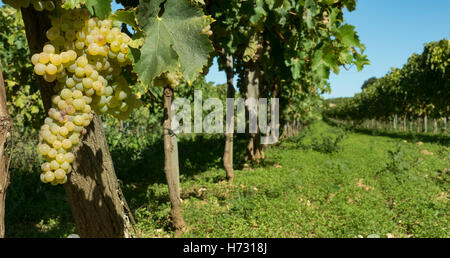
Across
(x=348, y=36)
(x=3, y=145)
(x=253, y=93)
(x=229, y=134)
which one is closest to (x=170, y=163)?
(x=348, y=36)

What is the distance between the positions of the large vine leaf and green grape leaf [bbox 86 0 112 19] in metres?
0.11

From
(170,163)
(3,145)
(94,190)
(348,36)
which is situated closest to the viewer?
(3,145)

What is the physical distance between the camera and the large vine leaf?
3.50ft

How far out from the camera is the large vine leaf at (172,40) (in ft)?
3.50

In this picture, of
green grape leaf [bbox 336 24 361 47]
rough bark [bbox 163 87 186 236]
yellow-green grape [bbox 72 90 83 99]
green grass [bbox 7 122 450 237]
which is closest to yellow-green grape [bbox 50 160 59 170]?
yellow-green grape [bbox 72 90 83 99]

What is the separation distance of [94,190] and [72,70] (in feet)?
2.03

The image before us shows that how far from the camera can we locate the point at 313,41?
12.8 feet

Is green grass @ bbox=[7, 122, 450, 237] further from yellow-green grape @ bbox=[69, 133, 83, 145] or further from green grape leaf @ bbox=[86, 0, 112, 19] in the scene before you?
green grape leaf @ bbox=[86, 0, 112, 19]

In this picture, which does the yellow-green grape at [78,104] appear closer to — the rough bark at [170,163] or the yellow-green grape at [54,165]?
the yellow-green grape at [54,165]

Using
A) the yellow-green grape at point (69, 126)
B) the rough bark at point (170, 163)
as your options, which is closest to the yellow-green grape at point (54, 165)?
the yellow-green grape at point (69, 126)

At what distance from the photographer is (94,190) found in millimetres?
1420

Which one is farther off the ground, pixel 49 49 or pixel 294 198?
pixel 49 49

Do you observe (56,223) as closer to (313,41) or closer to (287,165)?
(313,41)

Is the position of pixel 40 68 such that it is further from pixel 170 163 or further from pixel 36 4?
pixel 170 163
